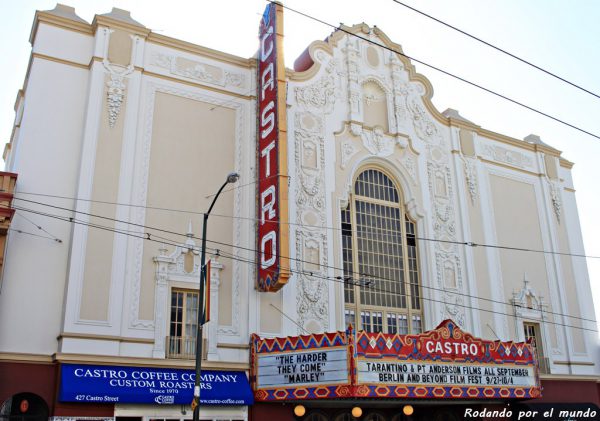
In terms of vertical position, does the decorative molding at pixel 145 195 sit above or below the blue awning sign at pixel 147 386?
above

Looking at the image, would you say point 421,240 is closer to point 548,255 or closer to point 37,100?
point 548,255

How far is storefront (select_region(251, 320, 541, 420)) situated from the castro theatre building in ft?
0.18

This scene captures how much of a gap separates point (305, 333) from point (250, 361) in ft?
6.50

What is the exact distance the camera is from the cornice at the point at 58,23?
1872cm

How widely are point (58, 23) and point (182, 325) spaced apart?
939cm

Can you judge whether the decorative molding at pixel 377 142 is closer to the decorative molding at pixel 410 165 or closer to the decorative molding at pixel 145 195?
the decorative molding at pixel 410 165

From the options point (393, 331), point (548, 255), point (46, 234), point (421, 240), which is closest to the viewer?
point (46, 234)

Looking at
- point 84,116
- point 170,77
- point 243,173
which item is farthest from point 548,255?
point 84,116

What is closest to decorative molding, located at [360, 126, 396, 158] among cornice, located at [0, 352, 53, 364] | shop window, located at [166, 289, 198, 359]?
shop window, located at [166, 289, 198, 359]

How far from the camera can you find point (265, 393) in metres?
17.6

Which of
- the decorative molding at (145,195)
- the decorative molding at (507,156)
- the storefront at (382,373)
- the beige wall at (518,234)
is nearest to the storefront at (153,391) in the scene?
the storefront at (382,373)

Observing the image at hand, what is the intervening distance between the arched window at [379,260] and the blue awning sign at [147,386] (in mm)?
4894

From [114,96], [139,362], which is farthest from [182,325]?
[114,96]

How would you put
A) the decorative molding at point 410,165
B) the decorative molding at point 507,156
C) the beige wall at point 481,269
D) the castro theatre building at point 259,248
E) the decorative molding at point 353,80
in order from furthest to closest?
1. the decorative molding at point 507,156
2. the decorative molding at point 410,165
3. the beige wall at point 481,269
4. the decorative molding at point 353,80
5. the castro theatre building at point 259,248
